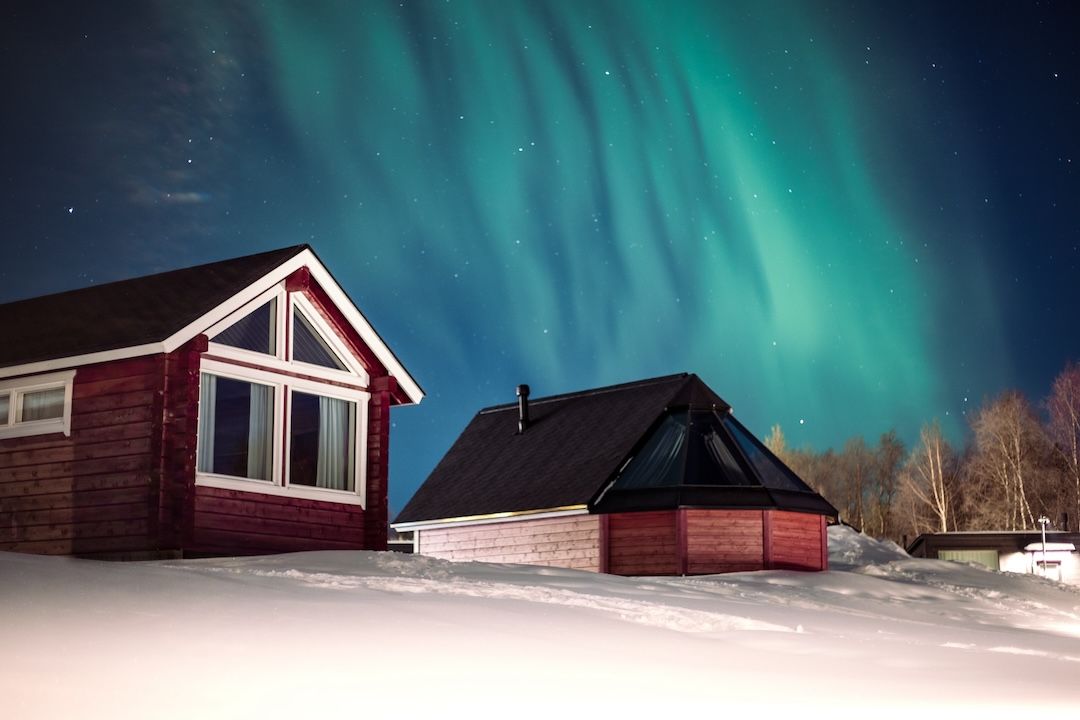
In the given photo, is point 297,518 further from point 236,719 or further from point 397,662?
point 236,719

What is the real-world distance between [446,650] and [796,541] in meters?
23.8

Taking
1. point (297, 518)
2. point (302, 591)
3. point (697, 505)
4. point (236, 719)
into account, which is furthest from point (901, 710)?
point (697, 505)

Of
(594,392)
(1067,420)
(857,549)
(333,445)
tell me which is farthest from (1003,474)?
(333,445)

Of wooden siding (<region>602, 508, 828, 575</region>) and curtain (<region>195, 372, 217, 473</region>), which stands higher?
curtain (<region>195, 372, 217, 473</region>)

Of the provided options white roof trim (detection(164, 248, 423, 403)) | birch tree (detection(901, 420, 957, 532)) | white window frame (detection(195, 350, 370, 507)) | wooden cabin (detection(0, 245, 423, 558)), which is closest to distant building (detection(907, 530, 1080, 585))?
birch tree (detection(901, 420, 957, 532))

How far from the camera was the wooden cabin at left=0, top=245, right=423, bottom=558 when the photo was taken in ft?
67.7

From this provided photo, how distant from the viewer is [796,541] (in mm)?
33656

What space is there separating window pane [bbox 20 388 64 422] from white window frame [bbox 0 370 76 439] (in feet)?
0.21

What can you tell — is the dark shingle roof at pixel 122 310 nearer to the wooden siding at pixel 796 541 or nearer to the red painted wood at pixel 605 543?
the red painted wood at pixel 605 543

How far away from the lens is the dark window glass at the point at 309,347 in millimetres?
23172

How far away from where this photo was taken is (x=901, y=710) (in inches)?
370

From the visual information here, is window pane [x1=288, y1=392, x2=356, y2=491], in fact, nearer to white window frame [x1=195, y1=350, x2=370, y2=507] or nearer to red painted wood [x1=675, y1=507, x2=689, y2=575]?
white window frame [x1=195, y1=350, x2=370, y2=507]

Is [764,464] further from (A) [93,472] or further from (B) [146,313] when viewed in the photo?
(A) [93,472]


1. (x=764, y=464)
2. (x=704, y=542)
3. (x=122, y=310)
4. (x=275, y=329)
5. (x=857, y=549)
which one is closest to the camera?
(x=275, y=329)
